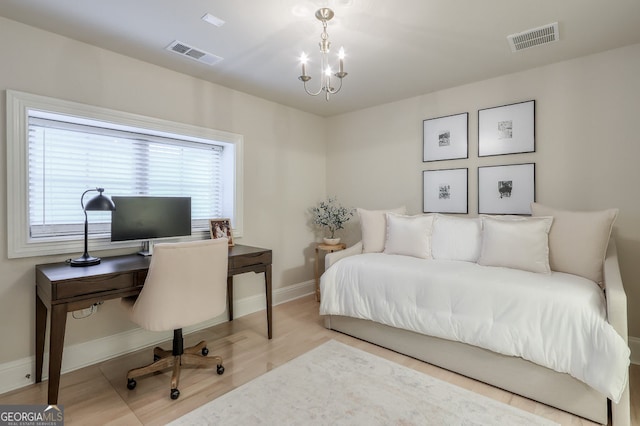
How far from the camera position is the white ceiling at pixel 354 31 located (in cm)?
198

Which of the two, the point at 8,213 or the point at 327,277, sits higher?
the point at 8,213

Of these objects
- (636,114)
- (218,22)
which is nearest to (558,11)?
(636,114)

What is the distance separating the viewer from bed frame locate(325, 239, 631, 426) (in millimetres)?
1712

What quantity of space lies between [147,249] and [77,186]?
0.74m

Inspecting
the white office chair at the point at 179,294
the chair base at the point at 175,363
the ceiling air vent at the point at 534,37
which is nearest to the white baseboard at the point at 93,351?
the chair base at the point at 175,363

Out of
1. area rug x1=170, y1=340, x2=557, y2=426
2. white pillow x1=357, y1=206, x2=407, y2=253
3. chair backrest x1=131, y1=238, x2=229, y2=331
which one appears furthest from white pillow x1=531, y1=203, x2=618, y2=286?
chair backrest x1=131, y1=238, x2=229, y2=331

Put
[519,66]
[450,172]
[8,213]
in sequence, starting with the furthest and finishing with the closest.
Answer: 1. [450,172]
2. [519,66]
3. [8,213]

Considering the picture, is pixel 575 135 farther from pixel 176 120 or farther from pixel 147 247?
pixel 147 247

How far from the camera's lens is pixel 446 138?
Answer: 346cm

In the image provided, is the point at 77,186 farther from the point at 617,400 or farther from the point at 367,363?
the point at 617,400

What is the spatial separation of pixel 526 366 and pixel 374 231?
1763 mm

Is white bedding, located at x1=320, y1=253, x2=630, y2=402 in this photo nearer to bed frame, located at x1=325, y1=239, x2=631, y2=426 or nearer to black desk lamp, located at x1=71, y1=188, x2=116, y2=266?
bed frame, located at x1=325, y1=239, x2=631, y2=426

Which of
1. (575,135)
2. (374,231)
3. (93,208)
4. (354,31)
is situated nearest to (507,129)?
(575,135)

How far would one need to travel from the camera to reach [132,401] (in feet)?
6.57
